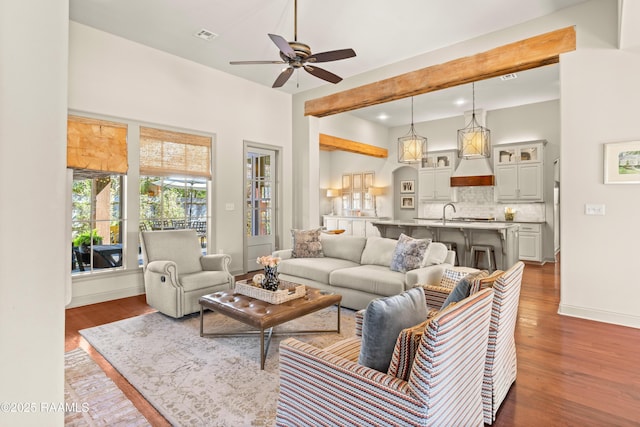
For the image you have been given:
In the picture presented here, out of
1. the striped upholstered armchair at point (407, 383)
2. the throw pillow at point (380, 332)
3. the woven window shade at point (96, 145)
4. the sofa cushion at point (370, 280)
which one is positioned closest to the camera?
the striped upholstered armchair at point (407, 383)

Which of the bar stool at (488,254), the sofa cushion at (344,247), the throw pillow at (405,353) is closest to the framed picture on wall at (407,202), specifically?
the bar stool at (488,254)

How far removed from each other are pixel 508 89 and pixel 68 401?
7.67m

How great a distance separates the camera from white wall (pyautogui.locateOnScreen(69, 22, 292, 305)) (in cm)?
421

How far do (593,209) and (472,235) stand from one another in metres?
2.23

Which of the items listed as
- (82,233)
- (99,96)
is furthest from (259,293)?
(99,96)

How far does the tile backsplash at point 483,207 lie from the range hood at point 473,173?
Result: 1.12 feet

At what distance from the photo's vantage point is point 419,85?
4922mm

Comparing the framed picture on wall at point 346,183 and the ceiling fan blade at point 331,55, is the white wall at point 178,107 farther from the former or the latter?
the framed picture on wall at point 346,183

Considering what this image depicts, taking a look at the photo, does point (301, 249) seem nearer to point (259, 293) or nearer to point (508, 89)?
point (259, 293)

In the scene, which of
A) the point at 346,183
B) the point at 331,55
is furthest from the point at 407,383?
the point at 346,183

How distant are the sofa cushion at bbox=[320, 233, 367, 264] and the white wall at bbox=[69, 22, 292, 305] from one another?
5.70 feet

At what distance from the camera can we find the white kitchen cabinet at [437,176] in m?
8.43

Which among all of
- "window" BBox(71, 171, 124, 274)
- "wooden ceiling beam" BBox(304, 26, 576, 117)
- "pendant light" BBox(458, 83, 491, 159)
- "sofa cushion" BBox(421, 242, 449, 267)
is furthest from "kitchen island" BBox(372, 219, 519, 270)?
"window" BBox(71, 171, 124, 274)

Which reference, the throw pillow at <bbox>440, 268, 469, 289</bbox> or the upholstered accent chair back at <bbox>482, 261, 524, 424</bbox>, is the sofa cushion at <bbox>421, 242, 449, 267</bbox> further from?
the upholstered accent chair back at <bbox>482, 261, 524, 424</bbox>
